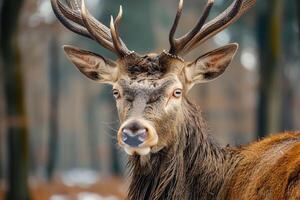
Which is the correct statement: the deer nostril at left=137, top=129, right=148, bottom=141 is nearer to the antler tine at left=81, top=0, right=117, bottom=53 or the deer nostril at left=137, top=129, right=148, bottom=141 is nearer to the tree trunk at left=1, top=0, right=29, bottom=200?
the antler tine at left=81, top=0, right=117, bottom=53

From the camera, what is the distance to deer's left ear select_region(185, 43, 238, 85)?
7.06m

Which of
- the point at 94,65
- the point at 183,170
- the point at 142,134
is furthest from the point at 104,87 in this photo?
the point at 142,134

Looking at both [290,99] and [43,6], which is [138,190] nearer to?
[43,6]

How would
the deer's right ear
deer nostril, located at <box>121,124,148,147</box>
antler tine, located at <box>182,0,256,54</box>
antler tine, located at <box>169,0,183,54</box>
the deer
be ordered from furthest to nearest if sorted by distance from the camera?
1. the deer's right ear
2. antler tine, located at <box>182,0,256,54</box>
3. antler tine, located at <box>169,0,183,54</box>
4. the deer
5. deer nostril, located at <box>121,124,148,147</box>

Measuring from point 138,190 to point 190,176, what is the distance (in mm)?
470

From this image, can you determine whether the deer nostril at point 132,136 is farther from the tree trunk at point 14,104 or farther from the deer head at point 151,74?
the tree trunk at point 14,104

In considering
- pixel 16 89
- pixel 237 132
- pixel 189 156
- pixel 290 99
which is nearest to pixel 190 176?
pixel 189 156

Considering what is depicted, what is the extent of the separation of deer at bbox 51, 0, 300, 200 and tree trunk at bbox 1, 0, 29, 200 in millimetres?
9008

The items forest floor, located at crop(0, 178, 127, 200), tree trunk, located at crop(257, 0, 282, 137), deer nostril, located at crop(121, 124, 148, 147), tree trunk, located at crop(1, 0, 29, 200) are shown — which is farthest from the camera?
forest floor, located at crop(0, 178, 127, 200)

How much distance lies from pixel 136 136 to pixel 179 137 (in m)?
0.68

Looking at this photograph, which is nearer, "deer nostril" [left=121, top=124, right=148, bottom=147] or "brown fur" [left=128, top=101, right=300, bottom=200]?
"deer nostril" [left=121, top=124, right=148, bottom=147]

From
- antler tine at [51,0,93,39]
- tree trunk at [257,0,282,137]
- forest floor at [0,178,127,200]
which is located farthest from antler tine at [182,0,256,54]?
forest floor at [0,178,127,200]

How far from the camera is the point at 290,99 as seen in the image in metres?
37.7

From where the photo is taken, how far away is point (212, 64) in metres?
7.12
